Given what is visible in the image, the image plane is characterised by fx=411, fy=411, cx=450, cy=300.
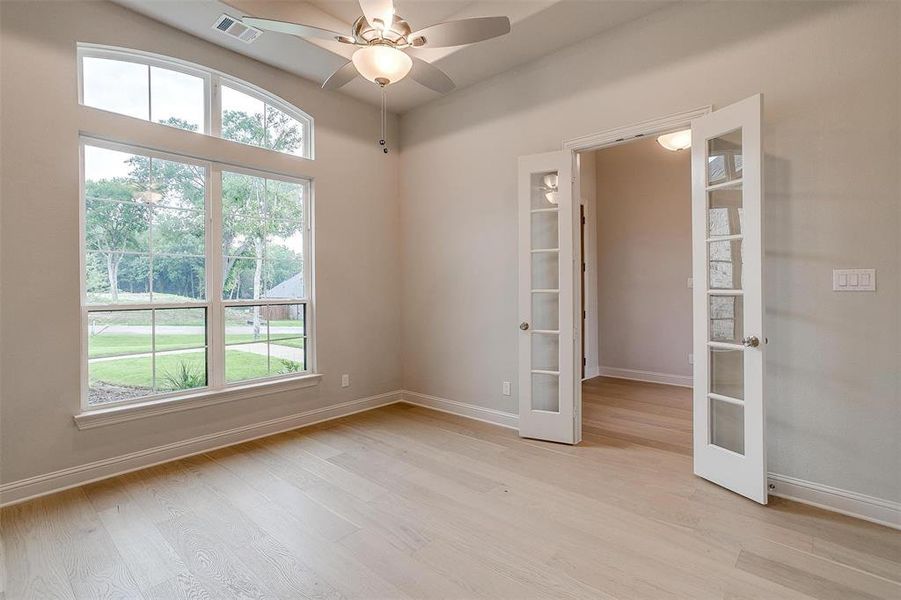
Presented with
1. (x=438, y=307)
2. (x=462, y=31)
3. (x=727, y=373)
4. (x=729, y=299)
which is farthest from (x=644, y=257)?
(x=462, y=31)

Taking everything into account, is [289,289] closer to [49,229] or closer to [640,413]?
[49,229]

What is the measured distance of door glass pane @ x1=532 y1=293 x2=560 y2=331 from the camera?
3.51 meters

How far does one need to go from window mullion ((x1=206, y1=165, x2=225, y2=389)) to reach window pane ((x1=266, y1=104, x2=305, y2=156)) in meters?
0.62

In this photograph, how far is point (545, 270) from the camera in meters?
3.58

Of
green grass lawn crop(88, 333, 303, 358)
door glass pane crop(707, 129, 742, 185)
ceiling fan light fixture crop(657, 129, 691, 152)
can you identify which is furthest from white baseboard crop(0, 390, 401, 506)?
ceiling fan light fixture crop(657, 129, 691, 152)

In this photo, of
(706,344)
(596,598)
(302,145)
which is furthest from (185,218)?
(706,344)

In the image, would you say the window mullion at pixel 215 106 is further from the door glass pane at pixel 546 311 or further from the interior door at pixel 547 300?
the door glass pane at pixel 546 311

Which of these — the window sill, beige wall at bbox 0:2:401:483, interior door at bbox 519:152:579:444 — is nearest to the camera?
beige wall at bbox 0:2:401:483

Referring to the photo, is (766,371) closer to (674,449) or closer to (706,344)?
(706,344)

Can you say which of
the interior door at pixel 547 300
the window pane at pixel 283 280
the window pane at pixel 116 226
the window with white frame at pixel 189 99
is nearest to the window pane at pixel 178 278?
the window pane at pixel 116 226

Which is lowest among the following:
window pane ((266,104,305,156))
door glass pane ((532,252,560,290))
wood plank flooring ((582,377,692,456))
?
wood plank flooring ((582,377,692,456))

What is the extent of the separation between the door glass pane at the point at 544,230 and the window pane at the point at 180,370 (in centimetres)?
297

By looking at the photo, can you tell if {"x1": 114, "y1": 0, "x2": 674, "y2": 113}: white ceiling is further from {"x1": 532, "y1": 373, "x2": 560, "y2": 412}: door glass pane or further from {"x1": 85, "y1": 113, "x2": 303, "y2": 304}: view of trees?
{"x1": 532, "y1": 373, "x2": 560, "y2": 412}: door glass pane

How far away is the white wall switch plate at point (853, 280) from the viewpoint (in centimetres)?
227
